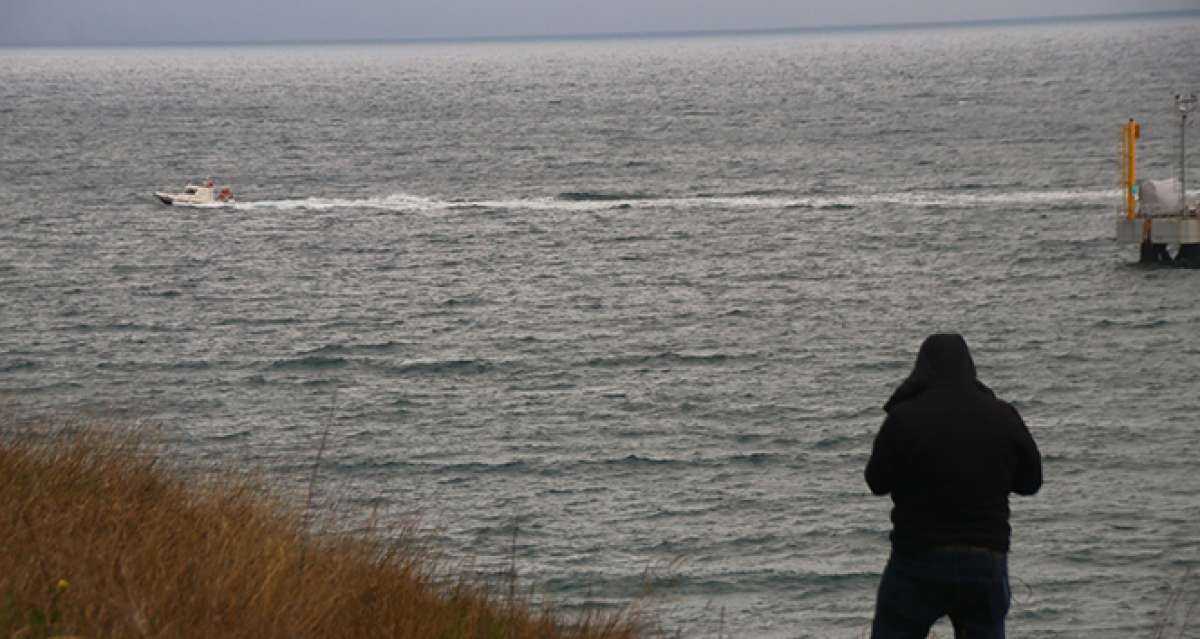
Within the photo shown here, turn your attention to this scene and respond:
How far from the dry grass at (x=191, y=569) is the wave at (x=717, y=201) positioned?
69.6 metres

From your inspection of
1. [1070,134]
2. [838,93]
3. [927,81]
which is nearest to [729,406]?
[1070,134]

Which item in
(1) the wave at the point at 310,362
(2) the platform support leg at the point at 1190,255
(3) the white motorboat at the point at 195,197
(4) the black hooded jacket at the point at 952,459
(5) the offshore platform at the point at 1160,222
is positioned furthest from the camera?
(3) the white motorboat at the point at 195,197

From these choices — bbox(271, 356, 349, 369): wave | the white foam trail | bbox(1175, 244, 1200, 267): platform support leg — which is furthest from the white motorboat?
bbox(1175, 244, 1200, 267): platform support leg

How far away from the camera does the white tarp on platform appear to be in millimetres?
53500

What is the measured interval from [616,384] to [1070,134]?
79.5 metres

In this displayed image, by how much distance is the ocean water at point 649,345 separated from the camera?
86.3 ft

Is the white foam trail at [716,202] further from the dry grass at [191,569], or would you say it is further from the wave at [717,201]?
the dry grass at [191,569]

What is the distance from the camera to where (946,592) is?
6891 mm

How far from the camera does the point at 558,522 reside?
2809cm

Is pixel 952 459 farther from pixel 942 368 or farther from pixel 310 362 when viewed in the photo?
pixel 310 362

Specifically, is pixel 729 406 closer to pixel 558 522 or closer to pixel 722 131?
pixel 558 522

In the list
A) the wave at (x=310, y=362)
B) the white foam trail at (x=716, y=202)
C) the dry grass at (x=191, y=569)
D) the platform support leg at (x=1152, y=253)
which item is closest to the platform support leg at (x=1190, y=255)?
the platform support leg at (x=1152, y=253)

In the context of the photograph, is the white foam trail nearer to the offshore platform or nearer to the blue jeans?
the offshore platform

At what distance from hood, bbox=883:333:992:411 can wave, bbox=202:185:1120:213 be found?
228 ft
